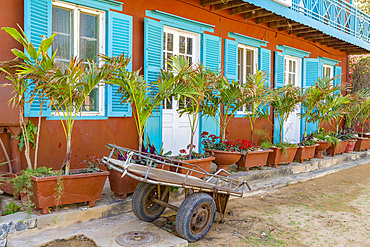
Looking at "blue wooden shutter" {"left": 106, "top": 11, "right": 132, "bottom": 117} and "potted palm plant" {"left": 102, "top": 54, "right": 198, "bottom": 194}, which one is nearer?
"potted palm plant" {"left": 102, "top": 54, "right": 198, "bottom": 194}

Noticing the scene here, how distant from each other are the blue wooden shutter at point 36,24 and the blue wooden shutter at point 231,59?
13.2 ft

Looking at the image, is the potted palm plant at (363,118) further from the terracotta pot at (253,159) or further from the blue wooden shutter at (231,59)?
the terracotta pot at (253,159)

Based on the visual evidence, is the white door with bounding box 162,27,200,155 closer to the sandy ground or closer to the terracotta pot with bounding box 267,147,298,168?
the terracotta pot with bounding box 267,147,298,168

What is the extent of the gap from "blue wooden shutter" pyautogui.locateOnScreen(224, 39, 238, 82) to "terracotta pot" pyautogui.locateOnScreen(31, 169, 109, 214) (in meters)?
4.39

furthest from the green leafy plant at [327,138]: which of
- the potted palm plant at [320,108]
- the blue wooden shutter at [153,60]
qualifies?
the blue wooden shutter at [153,60]

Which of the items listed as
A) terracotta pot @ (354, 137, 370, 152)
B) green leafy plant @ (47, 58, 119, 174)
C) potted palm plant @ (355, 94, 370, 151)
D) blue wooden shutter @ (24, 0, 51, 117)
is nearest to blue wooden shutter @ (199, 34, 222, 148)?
green leafy plant @ (47, 58, 119, 174)

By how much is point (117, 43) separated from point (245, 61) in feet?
12.5

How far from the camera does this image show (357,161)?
9570mm

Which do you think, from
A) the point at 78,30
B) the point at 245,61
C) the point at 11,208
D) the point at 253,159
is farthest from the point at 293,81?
the point at 11,208

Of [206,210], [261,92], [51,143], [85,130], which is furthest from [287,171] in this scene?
[51,143]

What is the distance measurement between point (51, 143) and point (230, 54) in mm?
4481

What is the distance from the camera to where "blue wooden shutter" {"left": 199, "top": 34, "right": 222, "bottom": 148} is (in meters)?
6.86

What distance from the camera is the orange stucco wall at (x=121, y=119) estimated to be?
176 inches

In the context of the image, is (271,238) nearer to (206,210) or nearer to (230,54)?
(206,210)
